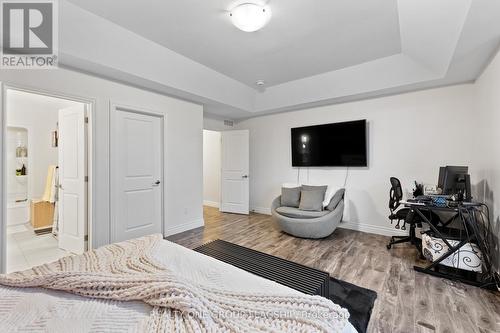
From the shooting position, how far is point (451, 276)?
232 cm

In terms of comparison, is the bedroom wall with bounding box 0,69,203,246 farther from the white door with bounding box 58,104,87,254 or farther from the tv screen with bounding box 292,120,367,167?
the tv screen with bounding box 292,120,367,167

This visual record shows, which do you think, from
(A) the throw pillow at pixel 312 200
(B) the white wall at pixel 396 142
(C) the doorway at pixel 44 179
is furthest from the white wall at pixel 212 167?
(C) the doorway at pixel 44 179

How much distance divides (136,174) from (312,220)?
282 cm

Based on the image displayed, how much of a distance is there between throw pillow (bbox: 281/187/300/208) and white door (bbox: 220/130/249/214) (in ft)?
4.25

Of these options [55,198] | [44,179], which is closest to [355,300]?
[55,198]

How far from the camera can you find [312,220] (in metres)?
3.46

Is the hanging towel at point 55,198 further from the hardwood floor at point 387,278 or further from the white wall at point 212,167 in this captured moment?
the white wall at point 212,167

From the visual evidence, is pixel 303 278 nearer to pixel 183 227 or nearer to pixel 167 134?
pixel 183 227

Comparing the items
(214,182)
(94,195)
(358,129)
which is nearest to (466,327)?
(358,129)

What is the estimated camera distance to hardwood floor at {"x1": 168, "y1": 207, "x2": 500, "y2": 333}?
1.72 meters

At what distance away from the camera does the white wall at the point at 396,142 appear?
3.23m

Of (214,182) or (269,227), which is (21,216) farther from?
(269,227)

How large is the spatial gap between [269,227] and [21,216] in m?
4.99

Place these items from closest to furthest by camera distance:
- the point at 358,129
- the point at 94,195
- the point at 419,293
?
the point at 419,293 < the point at 94,195 < the point at 358,129
